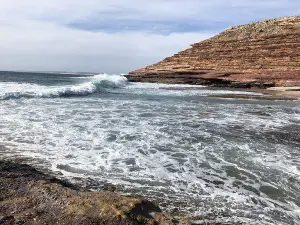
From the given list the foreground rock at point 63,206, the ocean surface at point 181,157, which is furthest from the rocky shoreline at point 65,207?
the ocean surface at point 181,157

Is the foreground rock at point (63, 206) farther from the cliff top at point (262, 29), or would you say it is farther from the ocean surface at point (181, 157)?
the cliff top at point (262, 29)

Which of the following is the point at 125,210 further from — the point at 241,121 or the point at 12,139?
the point at 241,121

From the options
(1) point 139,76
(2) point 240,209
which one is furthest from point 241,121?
(1) point 139,76

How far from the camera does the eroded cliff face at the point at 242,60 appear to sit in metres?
39.5

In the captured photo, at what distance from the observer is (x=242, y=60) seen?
147ft

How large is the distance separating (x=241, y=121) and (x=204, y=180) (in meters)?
7.73

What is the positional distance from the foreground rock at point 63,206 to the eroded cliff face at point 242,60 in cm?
3586

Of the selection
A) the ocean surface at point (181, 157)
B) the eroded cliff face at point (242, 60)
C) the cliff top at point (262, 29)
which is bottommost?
the ocean surface at point (181, 157)

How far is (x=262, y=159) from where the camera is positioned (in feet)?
24.6

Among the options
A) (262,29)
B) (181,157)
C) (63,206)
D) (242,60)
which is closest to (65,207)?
(63,206)

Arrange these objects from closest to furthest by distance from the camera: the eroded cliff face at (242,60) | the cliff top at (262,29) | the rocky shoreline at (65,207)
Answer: the rocky shoreline at (65,207) → the eroded cliff face at (242,60) → the cliff top at (262,29)

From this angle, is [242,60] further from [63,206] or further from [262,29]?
[63,206]

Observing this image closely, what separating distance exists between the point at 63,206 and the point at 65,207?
38 millimetres

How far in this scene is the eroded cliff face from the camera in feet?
130
